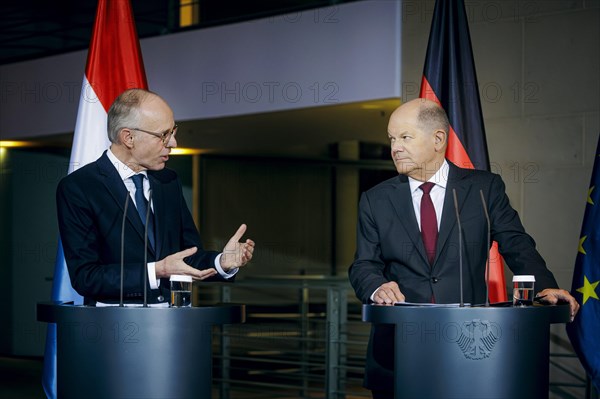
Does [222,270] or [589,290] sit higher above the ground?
[222,270]

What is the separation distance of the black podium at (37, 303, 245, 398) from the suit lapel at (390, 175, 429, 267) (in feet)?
2.36

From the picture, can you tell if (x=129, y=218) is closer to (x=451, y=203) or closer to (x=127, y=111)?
(x=127, y=111)

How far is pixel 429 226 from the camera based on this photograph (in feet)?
10.8

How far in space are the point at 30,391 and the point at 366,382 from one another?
5550mm

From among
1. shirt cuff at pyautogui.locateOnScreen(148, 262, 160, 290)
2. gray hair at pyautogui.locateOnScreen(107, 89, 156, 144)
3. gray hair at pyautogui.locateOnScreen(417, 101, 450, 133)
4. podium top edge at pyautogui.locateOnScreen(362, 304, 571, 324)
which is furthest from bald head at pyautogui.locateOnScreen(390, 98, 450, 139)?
shirt cuff at pyautogui.locateOnScreen(148, 262, 160, 290)

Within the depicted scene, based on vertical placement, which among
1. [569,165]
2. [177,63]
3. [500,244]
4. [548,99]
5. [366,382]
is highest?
[177,63]

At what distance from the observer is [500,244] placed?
11.0ft

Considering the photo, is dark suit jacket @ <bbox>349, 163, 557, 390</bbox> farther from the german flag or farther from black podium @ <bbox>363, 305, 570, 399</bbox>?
the german flag

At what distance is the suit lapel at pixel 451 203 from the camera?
326cm

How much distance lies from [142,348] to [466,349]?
3.06ft

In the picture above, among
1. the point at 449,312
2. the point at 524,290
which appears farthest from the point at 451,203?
the point at 449,312

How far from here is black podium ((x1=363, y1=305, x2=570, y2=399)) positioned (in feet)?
9.10

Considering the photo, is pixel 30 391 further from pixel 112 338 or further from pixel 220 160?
pixel 112 338

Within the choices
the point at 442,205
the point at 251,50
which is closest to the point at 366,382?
the point at 442,205
